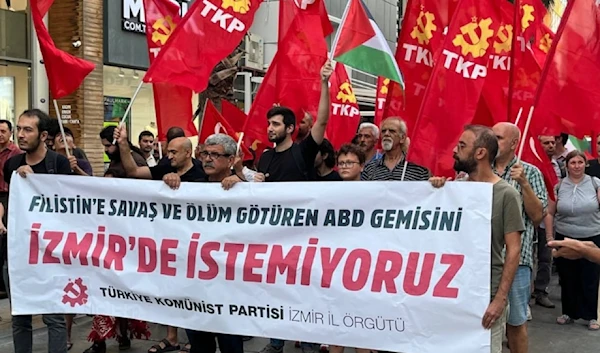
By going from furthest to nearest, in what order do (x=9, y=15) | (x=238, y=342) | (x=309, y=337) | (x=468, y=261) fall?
(x=9, y=15) < (x=238, y=342) < (x=309, y=337) < (x=468, y=261)

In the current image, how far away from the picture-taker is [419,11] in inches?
262

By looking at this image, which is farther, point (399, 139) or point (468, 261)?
point (399, 139)

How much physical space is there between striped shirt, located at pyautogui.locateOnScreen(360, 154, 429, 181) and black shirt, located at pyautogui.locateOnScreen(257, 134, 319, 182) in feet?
1.88

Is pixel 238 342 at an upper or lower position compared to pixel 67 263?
lower

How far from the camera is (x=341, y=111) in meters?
8.39

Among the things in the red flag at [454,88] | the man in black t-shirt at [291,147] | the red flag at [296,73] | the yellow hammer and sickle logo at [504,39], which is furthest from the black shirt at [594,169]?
the man in black t-shirt at [291,147]

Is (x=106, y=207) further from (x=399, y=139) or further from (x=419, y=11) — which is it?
(x=419, y=11)

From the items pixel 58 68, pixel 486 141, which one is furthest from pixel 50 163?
pixel 486 141

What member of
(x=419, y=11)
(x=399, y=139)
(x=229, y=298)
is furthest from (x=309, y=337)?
(x=419, y=11)

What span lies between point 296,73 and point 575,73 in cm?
256

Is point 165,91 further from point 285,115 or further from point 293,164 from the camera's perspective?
point 293,164

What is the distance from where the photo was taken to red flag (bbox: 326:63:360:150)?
27.2ft

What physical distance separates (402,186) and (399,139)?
158cm

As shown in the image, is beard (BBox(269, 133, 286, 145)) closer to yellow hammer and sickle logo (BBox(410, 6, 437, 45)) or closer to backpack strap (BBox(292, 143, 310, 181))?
backpack strap (BBox(292, 143, 310, 181))
